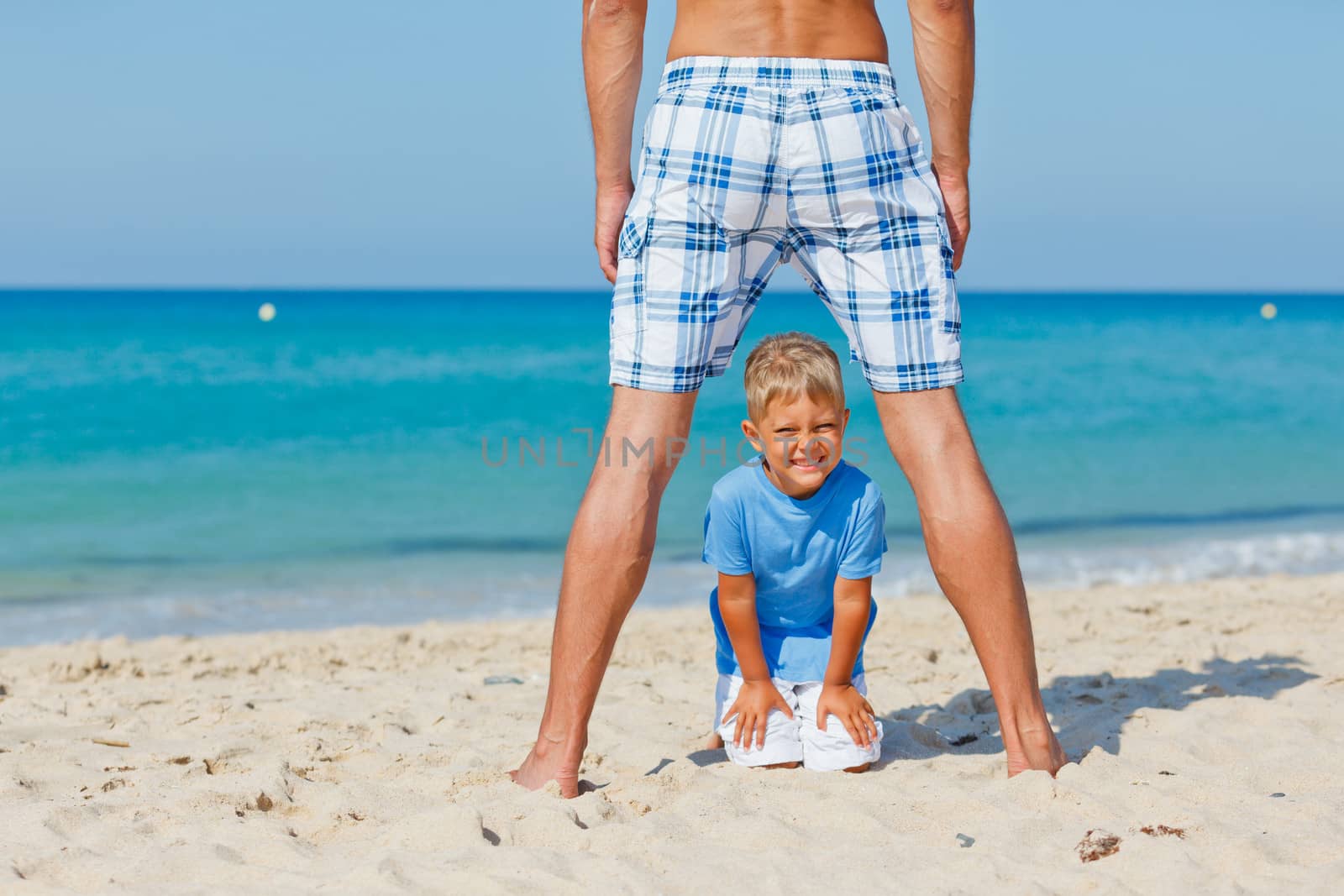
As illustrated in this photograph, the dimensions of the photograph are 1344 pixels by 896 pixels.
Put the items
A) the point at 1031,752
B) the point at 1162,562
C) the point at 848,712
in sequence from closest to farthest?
the point at 1031,752, the point at 848,712, the point at 1162,562

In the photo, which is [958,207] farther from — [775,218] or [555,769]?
[555,769]

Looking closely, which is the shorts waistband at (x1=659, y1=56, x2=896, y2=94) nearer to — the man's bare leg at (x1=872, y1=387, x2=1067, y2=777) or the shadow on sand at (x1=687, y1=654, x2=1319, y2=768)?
the man's bare leg at (x1=872, y1=387, x2=1067, y2=777)

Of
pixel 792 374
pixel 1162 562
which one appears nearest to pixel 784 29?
pixel 792 374

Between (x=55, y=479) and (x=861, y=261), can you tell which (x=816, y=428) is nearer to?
(x=861, y=261)

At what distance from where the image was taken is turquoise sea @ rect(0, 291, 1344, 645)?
6684mm

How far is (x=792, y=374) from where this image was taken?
2.60 m

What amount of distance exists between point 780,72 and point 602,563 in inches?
41.9

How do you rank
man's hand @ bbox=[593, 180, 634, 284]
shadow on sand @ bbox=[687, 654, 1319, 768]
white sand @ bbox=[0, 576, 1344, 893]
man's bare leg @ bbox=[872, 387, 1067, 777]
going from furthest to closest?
1. shadow on sand @ bbox=[687, 654, 1319, 768]
2. man's hand @ bbox=[593, 180, 634, 284]
3. man's bare leg @ bbox=[872, 387, 1067, 777]
4. white sand @ bbox=[0, 576, 1344, 893]

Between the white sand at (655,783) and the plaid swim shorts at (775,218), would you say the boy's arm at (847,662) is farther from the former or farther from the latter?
the plaid swim shorts at (775,218)

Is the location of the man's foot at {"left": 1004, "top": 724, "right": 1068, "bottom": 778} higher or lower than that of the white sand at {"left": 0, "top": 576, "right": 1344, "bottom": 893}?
higher

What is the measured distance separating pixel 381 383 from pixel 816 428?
18.6m

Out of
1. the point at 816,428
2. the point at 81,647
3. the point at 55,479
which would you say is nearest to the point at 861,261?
the point at 816,428

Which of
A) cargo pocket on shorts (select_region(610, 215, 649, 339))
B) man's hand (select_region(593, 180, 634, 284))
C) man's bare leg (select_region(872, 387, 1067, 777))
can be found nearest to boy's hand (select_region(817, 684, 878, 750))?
man's bare leg (select_region(872, 387, 1067, 777))

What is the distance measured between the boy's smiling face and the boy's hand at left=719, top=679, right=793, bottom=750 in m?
0.48
